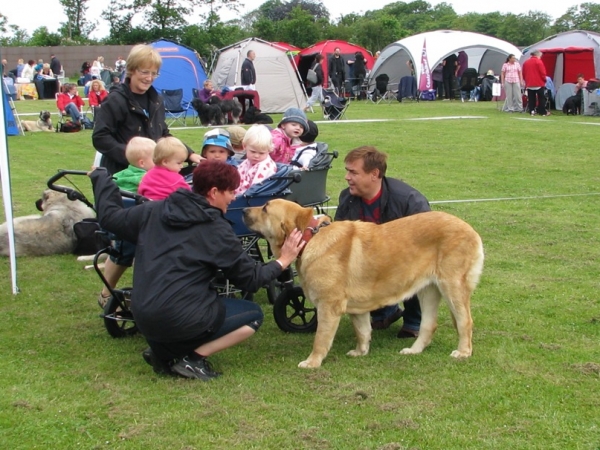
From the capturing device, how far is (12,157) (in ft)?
54.9

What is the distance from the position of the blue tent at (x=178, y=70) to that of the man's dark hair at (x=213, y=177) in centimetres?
2271

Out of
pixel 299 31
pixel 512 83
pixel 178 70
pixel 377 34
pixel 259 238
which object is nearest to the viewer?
pixel 259 238

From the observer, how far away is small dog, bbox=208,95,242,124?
23.0 meters

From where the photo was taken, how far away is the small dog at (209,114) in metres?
22.7

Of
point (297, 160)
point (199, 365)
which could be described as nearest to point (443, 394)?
point (199, 365)

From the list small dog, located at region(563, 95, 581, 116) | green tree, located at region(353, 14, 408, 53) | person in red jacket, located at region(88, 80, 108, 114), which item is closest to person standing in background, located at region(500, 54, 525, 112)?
small dog, located at region(563, 95, 581, 116)

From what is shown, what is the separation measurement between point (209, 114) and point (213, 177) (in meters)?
18.5

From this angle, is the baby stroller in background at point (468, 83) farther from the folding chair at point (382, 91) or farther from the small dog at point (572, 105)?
the small dog at point (572, 105)

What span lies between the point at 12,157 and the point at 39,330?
39.3ft

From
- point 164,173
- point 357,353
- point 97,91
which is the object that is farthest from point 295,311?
point 97,91

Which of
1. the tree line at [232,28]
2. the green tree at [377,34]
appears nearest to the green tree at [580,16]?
the tree line at [232,28]

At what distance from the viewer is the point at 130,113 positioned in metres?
6.29

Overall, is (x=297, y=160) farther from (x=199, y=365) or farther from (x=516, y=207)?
(x=516, y=207)

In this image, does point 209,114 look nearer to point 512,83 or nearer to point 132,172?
point 512,83
